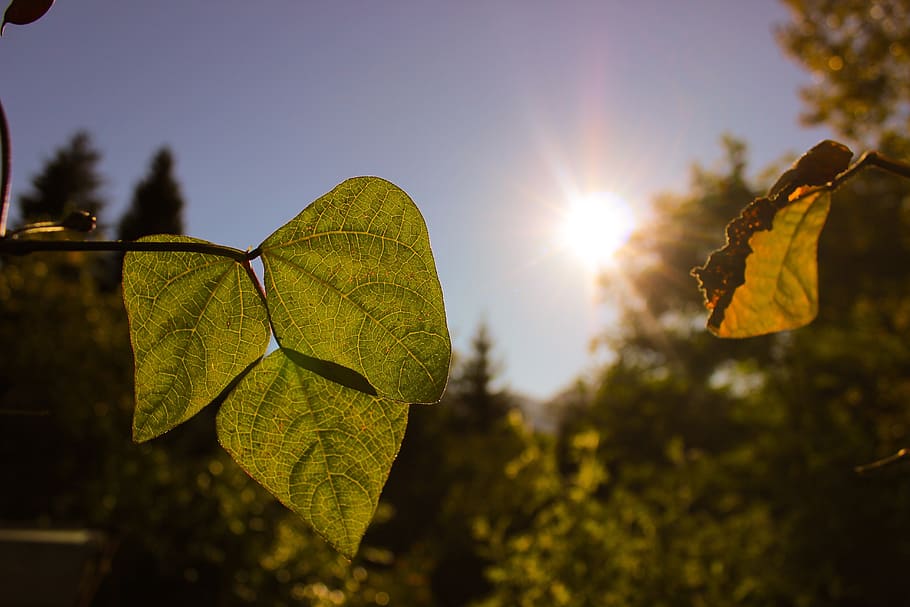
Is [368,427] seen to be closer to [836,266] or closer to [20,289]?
[20,289]

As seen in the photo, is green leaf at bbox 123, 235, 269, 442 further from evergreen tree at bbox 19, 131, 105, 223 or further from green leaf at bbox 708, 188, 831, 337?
evergreen tree at bbox 19, 131, 105, 223

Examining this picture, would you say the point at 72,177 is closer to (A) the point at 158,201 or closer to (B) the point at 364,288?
(A) the point at 158,201

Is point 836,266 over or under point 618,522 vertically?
over

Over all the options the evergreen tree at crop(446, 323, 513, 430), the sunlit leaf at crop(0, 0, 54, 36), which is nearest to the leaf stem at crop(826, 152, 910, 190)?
the sunlit leaf at crop(0, 0, 54, 36)

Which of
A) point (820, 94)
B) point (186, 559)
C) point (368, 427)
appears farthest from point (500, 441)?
point (368, 427)

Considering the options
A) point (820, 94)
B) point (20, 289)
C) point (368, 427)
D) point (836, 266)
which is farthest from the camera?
point (836, 266)
